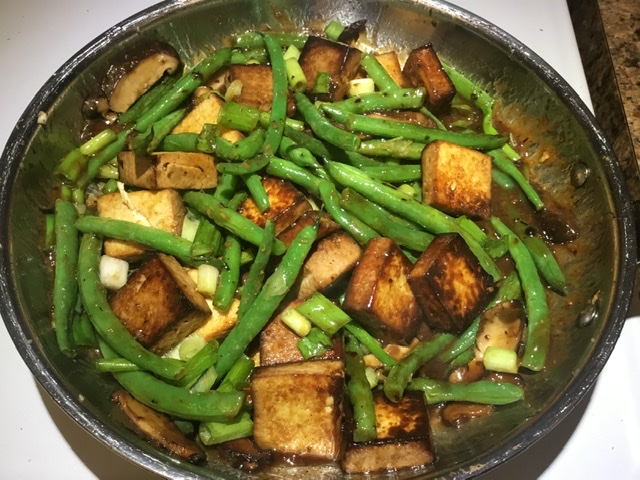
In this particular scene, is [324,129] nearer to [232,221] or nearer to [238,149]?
[238,149]

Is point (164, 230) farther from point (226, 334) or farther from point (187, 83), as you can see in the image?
point (187, 83)

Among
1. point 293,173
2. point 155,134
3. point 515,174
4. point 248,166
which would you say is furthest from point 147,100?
point 515,174

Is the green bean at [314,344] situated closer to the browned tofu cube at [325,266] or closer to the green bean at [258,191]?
the browned tofu cube at [325,266]

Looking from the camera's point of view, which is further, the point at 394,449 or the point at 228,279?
the point at 228,279

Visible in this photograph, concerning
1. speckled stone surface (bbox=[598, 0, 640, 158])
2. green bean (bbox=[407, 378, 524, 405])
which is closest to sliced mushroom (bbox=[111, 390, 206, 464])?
green bean (bbox=[407, 378, 524, 405])

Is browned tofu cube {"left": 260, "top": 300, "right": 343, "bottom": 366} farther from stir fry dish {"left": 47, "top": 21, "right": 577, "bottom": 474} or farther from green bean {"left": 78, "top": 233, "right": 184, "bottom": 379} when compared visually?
green bean {"left": 78, "top": 233, "right": 184, "bottom": 379}

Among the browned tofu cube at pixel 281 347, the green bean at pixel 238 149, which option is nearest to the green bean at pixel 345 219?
the green bean at pixel 238 149
